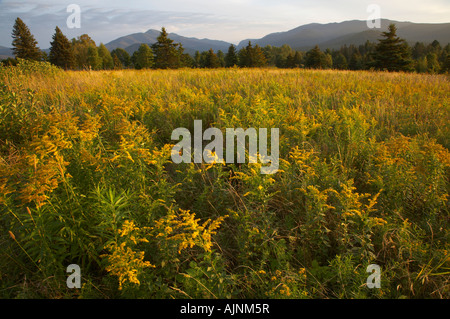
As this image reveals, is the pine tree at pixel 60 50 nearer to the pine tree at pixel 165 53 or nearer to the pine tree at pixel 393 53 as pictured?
the pine tree at pixel 165 53

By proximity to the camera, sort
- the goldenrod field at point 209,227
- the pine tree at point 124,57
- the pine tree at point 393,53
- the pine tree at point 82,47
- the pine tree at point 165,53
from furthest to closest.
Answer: the pine tree at point 124,57, the pine tree at point 82,47, the pine tree at point 165,53, the pine tree at point 393,53, the goldenrod field at point 209,227

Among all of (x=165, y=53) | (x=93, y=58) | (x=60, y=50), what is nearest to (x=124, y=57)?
(x=93, y=58)

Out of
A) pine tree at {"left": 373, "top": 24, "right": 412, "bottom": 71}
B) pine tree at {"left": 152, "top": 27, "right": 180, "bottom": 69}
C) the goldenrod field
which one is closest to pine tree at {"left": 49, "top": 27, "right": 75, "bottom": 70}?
pine tree at {"left": 152, "top": 27, "right": 180, "bottom": 69}

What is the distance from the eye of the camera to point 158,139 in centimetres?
420

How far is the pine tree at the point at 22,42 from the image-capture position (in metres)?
34.5

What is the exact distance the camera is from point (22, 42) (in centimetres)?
3528

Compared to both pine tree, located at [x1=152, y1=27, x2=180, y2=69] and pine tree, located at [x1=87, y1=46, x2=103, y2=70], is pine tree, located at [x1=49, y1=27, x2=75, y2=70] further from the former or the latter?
pine tree, located at [x1=152, y1=27, x2=180, y2=69]

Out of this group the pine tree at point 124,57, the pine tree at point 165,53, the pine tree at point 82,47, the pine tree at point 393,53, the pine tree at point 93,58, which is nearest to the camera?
the pine tree at point 393,53

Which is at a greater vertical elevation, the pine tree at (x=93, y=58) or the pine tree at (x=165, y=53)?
the pine tree at (x=93, y=58)

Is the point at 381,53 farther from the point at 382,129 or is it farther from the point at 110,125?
the point at 110,125

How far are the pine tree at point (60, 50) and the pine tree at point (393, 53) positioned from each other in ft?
155

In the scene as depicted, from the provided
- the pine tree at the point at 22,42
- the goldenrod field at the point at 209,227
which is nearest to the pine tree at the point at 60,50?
the pine tree at the point at 22,42

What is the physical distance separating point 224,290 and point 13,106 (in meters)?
4.47

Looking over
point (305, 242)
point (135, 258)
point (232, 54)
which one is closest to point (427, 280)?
point (305, 242)
